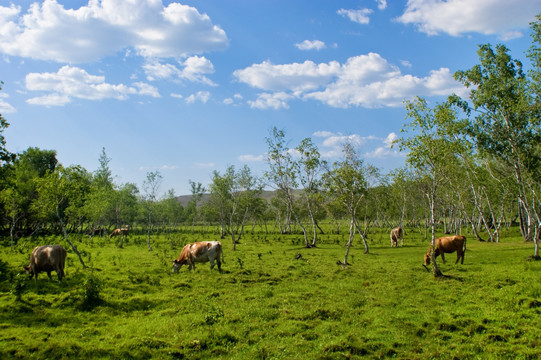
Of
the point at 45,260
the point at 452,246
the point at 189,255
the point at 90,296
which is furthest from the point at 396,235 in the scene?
the point at 45,260

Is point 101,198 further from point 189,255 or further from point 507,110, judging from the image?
point 507,110

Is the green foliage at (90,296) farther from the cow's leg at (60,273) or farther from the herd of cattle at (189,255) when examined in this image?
the herd of cattle at (189,255)

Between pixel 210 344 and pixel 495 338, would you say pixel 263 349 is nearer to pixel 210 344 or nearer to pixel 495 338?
pixel 210 344

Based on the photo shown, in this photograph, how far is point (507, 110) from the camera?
1192 inches

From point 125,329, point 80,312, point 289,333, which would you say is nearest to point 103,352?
point 125,329

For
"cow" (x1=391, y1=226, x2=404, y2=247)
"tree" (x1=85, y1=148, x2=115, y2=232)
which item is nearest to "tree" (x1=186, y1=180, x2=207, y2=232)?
"tree" (x1=85, y1=148, x2=115, y2=232)

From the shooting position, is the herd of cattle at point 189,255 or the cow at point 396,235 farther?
the cow at point 396,235

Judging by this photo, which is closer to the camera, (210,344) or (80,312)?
(210,344)

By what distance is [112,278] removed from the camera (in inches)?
851

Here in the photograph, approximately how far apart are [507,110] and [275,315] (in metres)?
29.2

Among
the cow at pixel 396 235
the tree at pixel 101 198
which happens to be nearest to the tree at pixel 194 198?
the tree at pixel 101 198

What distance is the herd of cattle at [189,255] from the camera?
19750 mm

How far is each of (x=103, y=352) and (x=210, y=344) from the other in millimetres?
3385

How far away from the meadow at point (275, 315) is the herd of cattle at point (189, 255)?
Result: 3.21 ft
